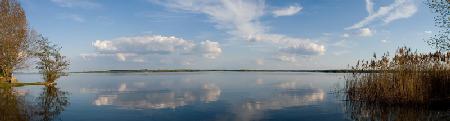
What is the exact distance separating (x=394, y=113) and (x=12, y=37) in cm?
4178

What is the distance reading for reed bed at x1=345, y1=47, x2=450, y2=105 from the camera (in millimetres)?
20469

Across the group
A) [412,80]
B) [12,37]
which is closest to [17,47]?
[12,37]

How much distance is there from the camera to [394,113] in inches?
716

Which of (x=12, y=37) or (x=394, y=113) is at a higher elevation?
(x=12, y=37)

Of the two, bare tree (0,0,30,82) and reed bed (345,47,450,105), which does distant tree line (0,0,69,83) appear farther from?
reed bed (345,47,450,105)

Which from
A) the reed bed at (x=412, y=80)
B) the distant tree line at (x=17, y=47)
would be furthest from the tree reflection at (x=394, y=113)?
the distant tree line at (x=17, y=47)

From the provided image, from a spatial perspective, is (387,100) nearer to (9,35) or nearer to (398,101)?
(398,101)

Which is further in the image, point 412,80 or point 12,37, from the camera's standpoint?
point 12,37

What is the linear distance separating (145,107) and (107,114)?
12.2 ft

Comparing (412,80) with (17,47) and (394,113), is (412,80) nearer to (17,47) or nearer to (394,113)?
(394,113)

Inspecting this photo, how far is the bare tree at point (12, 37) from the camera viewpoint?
148 ft

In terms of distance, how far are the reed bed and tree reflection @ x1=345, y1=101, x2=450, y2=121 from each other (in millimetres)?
808

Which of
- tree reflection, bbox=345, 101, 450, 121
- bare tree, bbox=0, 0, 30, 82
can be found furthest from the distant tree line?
tree reflection, bbox=345, 101, 450, 121

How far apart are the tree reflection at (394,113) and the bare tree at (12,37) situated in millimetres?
38765
